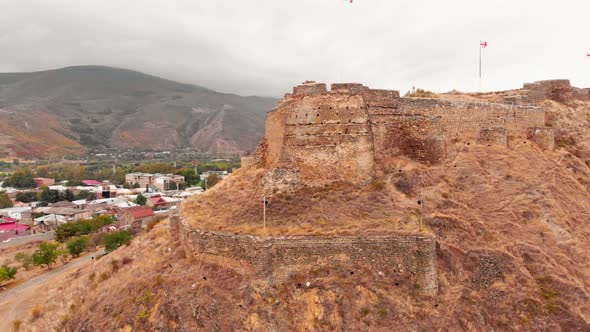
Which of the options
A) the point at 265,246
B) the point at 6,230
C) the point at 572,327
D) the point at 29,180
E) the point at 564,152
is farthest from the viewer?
the point at 29,180

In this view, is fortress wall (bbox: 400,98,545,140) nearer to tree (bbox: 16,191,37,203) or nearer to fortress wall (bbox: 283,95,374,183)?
fortress wall (bbox: 283,95,374,183)

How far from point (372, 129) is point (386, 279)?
26.6ft

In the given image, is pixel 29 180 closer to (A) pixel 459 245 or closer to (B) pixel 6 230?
(B) pixel 6 230

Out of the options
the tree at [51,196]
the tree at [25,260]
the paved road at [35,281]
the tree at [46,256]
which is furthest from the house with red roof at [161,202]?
the tree at [46,256]

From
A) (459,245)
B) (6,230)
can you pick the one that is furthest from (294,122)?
(6,230)

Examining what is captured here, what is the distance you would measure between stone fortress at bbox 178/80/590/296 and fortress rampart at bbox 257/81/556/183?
0.16ft

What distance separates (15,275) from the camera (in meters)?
36.2

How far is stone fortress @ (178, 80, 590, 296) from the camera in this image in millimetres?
15586

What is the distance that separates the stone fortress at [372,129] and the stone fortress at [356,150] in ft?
0.16

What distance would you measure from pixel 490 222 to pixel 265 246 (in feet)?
31.9

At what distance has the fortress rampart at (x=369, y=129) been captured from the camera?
19.1m

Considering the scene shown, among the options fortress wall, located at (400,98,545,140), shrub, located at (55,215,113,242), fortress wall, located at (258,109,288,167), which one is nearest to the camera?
fortress wall, located at (258,109,288,167)

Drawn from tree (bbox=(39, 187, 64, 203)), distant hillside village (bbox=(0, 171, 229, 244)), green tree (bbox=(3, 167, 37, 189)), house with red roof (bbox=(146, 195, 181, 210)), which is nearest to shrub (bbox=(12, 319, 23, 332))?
distant hillside village (bbox=(0, 171, 229, 244))

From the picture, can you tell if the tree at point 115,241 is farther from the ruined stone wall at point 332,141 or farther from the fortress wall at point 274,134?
the ruined stone wall at point 332,141
